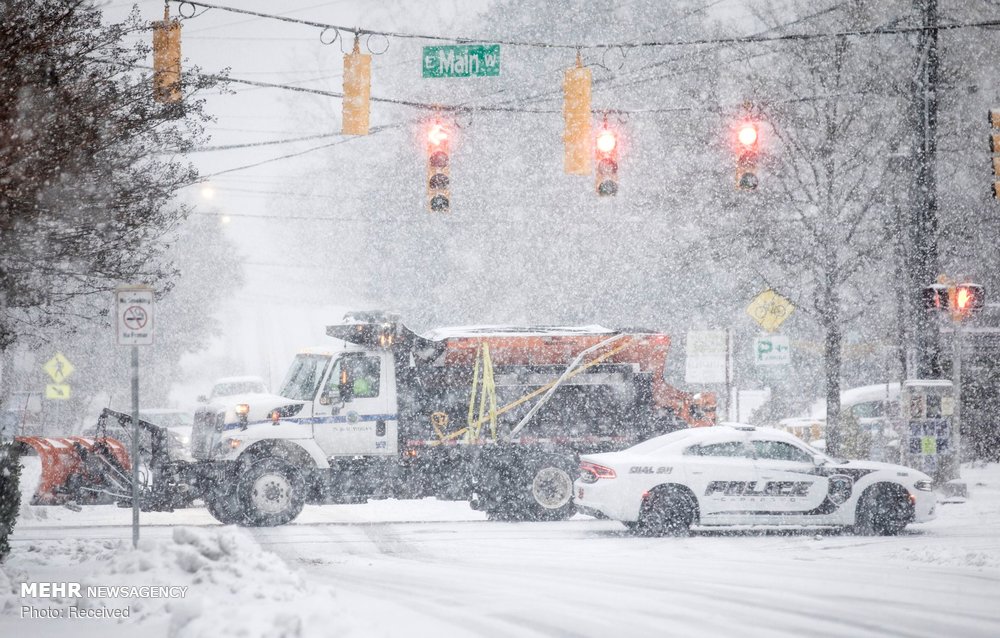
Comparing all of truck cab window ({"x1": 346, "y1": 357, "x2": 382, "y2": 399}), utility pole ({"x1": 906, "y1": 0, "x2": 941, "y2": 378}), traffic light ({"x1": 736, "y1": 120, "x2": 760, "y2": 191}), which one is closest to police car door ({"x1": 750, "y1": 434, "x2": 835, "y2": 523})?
traffic light ({"x1": 736, "y1": 120, "x2": 760, "y2": 191})

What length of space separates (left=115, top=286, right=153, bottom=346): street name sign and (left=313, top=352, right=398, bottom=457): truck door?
4341 mm

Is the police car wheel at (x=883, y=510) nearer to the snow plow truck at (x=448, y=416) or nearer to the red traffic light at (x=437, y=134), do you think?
the snow plow truck at (x=448, y=416)

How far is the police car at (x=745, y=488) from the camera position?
1478cm

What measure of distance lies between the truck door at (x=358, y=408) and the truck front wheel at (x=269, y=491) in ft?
2.34

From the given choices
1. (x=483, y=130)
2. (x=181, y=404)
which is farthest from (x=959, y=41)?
(x=181, y=404)

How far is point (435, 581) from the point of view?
1072 centimetres

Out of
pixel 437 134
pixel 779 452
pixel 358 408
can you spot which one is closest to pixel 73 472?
pixel 358 408

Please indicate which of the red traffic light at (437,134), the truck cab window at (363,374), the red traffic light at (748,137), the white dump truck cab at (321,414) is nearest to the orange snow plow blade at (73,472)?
the white dump truck cab at (321,414)

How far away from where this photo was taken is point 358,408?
1698cm

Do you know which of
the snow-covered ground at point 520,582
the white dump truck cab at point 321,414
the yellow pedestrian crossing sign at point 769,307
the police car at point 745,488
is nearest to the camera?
the snow-covered ground at point 520,582

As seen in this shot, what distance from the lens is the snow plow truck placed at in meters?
16.6

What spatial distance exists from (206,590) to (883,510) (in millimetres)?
9927

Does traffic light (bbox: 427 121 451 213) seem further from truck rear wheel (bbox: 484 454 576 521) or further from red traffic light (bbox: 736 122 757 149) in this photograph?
red traffic light (bbox: 736 122 757 149)

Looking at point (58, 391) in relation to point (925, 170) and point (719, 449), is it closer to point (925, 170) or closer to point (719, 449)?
point (719, 449)
